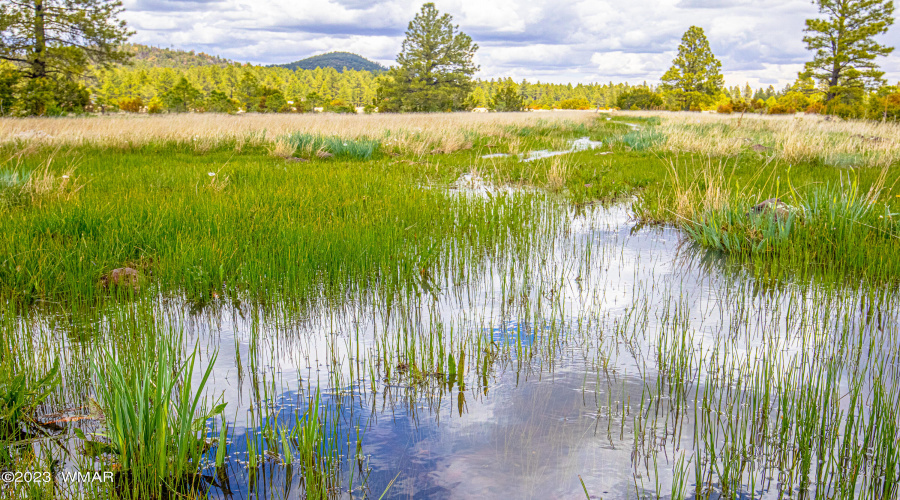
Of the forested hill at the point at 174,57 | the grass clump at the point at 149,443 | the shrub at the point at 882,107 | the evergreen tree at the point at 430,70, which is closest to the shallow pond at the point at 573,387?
the grass clump at the point at 149,443

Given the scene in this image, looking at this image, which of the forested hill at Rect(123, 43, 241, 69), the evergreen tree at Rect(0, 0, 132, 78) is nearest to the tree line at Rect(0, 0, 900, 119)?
the evergreen tree at Rect(0, 0, 132, 78)

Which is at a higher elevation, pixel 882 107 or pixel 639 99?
pixel 639 99

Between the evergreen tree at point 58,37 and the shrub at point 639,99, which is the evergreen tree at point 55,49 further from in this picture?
the shrub at point 639,99

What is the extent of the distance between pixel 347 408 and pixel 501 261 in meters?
2.81

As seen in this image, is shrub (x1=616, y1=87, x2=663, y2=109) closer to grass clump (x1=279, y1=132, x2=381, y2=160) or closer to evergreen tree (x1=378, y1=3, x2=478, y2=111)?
evergreen tree (x1=378, y1=3, x2=478, y2=111)

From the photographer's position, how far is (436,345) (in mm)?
3166

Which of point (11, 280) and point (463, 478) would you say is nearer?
point (463, 478)

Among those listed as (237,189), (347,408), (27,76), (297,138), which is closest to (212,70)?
(27,76)

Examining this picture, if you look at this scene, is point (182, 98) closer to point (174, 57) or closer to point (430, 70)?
point (430, 70)

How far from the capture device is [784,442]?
2.05 metres

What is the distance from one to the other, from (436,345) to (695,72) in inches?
2588

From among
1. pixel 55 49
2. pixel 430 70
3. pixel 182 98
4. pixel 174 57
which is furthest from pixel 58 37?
pixel 174 57

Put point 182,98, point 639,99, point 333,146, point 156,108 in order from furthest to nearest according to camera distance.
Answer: point 639,99 < point 156,108 < point 182,98 < point 333,146

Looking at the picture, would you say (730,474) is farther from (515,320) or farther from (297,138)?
(297,138)
